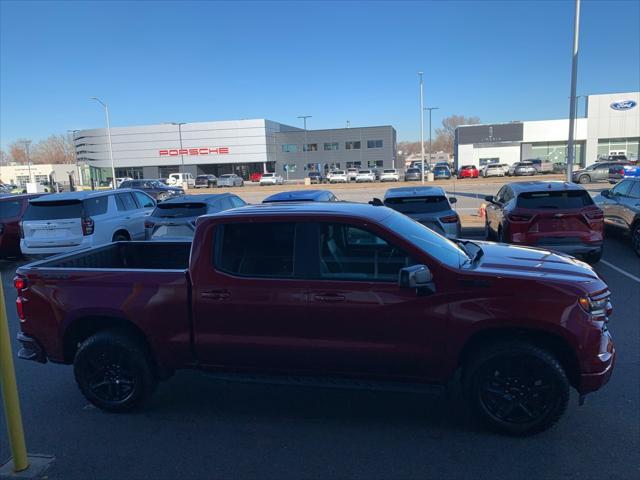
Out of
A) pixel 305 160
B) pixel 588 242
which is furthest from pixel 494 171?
pixel 588 242

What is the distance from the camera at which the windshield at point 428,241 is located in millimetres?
3963

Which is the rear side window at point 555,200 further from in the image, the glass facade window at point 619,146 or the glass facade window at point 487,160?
the glass facade window at point 487,160

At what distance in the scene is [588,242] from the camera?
8.90m

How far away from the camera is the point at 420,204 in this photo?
9820 millimetres

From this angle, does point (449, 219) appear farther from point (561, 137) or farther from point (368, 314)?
point (561, 137)

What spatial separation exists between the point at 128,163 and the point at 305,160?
98.8ft

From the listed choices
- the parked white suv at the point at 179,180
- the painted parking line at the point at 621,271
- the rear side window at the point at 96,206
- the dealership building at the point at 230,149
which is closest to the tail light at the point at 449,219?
the painted parking line at the point at 621,271

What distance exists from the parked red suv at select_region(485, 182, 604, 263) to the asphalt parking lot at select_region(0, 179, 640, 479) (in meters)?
4.30

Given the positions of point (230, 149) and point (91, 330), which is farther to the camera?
point (230, 149)

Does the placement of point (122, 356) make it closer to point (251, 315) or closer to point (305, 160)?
point (251, 315)

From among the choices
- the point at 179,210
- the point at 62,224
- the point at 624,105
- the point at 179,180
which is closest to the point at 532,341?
the point at 179,210

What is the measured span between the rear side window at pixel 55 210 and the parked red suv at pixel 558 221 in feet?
30.0

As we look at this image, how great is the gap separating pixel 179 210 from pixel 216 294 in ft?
23.0

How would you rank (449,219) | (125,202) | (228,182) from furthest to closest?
(228,182)
(125,202)
(449,219)
